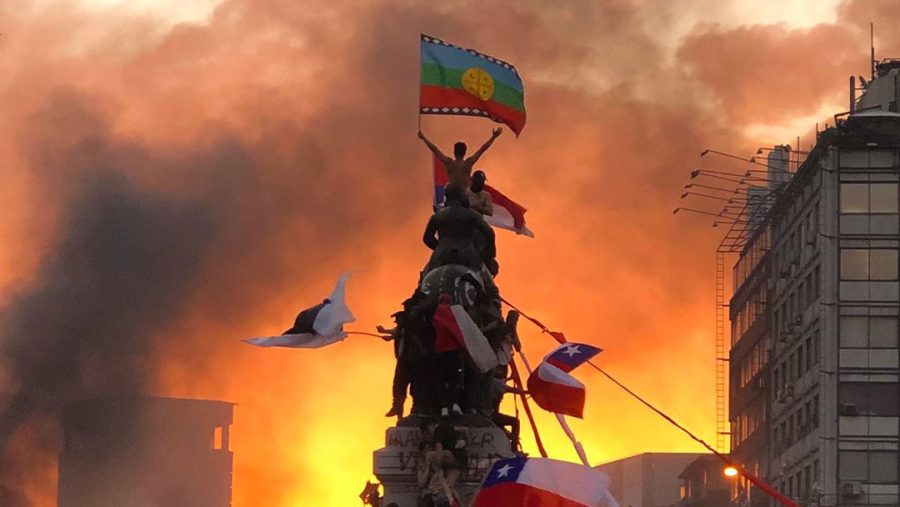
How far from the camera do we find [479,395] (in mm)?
49906

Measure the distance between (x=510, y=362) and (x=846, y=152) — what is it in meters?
78.5

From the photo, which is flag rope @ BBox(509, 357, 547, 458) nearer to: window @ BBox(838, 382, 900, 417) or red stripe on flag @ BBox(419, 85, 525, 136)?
red stripe on flag @ BBox(419, 85, 525, 136)

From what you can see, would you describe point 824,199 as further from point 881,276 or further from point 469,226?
point 469,226

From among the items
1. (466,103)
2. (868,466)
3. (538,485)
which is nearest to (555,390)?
(538,485)

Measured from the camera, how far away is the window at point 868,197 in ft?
421

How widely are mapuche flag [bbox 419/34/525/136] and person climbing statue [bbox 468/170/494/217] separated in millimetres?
4528

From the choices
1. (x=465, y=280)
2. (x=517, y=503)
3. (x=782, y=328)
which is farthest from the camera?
(x=782, y=328)

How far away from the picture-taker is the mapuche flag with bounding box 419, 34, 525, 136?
188 ft

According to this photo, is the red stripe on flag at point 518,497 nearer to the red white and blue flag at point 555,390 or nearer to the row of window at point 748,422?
the red white and blue flag at point 555,390

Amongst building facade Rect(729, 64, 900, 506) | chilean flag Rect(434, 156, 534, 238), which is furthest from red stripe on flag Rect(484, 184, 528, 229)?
building facade Rect(729, 64, 900, 506)

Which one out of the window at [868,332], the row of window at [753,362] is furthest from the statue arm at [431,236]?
the row of window at [753,362]

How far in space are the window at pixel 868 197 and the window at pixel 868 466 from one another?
41.5 ft

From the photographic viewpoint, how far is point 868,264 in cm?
12825

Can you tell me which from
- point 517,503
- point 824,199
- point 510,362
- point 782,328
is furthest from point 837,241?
point 517,503
